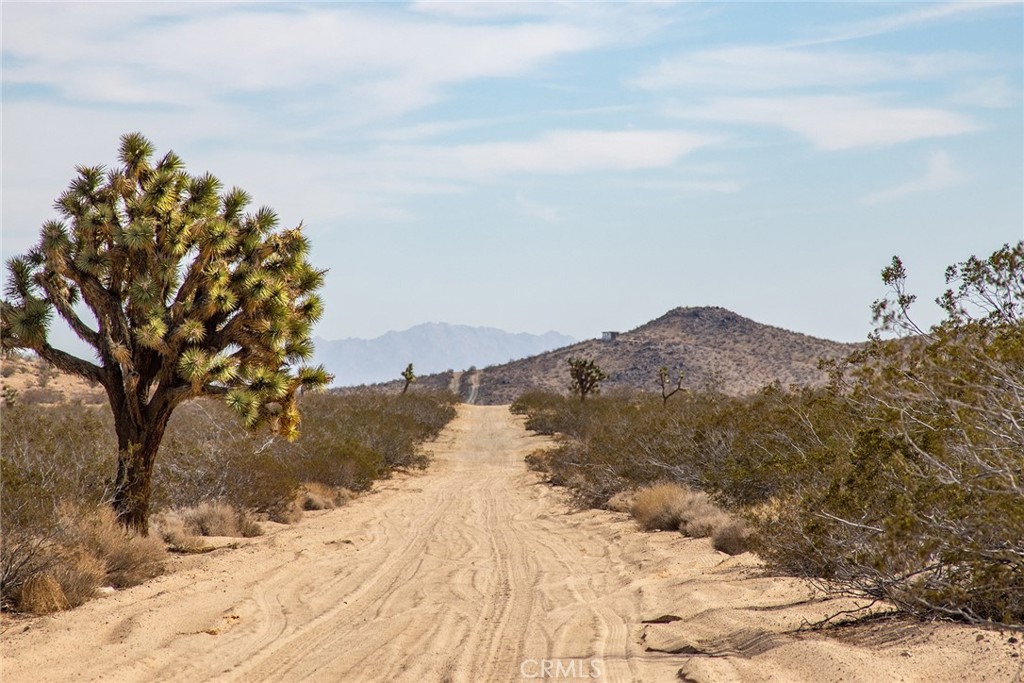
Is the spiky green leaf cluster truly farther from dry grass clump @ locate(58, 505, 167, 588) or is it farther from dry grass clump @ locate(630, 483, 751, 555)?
dry grass clump @ locate(630, 483, 751, 555)

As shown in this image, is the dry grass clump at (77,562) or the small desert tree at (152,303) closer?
the dry grass clump at (77,562)

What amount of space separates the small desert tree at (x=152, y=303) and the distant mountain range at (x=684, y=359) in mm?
64720

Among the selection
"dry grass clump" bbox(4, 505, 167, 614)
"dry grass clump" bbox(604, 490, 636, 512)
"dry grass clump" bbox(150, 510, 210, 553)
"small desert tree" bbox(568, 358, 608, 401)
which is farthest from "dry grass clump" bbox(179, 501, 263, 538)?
"small desert tree" bbox(568, 358, 608, 401)

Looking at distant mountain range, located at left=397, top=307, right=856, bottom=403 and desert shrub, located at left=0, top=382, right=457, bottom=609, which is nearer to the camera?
desert shrub, located at left=0, top=382, right=457, bottom=609

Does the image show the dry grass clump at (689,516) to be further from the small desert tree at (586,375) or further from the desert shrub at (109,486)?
the small desert tree at (586,375)

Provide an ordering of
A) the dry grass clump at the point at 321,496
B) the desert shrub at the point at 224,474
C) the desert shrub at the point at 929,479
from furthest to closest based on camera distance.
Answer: the dry grass clump at the point at 321,496 < the desert shrub at the point at 224,474 < the desert shrub at the point at 929,479

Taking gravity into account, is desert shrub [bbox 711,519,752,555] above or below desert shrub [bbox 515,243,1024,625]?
below

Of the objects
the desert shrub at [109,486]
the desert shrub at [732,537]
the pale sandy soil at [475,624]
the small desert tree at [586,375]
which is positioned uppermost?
the small desert tree at [586,375]

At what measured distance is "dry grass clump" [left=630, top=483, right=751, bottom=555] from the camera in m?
13.6

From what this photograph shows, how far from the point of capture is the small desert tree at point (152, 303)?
13.2m

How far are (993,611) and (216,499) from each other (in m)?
13.4

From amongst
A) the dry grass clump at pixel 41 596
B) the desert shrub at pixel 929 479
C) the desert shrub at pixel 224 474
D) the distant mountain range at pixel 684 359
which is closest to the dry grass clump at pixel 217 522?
the desert shrub at pixel 224 474

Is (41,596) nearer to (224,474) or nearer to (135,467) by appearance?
(135,467)

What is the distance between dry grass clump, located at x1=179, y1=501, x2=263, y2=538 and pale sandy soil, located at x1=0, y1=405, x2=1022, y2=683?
2.00ft
